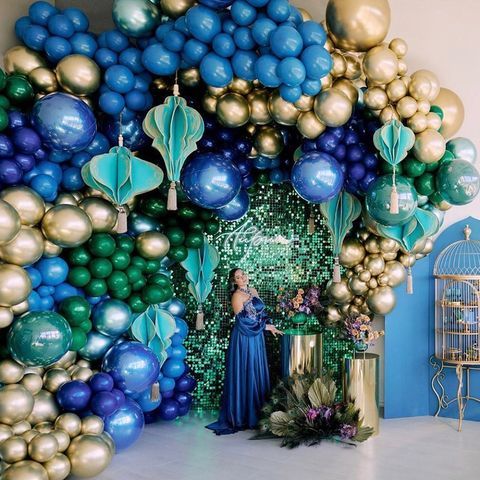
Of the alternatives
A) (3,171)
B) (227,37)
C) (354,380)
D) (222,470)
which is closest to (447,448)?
(354,380)

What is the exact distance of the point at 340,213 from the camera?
5230mm

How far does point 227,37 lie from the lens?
429 cm

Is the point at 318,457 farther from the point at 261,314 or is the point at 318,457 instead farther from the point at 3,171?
the point at 3,171

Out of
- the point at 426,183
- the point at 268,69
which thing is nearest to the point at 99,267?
the point at 268,69

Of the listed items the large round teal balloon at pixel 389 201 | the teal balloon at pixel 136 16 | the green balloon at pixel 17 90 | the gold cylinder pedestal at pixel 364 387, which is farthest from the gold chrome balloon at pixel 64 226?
the gold cylinder pedestal at pixel 364 387

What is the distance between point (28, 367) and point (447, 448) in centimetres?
326

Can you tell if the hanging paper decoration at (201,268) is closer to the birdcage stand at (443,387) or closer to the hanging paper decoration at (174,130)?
the hanging paper decoration at (174,130)

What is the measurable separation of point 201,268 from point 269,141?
145 cm

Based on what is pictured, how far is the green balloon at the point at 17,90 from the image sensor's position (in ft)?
14.2

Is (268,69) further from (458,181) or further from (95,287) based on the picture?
(95,287)

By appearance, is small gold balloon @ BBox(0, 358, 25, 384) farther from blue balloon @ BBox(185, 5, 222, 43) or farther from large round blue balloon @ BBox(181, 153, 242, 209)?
blue balloon @ BBox(185, 5, 222, 43)

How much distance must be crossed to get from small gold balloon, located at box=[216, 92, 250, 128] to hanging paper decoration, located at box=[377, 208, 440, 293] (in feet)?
4.65

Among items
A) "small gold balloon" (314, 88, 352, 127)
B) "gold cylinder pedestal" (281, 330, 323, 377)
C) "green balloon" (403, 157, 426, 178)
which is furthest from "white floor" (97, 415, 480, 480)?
"small gold balloon" (314, 88, 352, 127)

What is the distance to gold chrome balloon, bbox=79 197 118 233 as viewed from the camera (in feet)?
15.1
